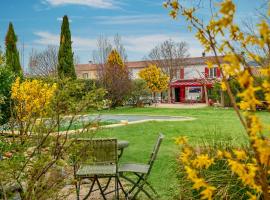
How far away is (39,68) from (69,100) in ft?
145

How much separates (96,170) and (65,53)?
25.8m

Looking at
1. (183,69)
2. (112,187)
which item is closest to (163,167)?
(112,187)

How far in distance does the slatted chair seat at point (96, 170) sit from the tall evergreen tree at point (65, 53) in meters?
24.7

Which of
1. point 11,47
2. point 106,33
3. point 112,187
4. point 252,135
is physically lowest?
point 112,187

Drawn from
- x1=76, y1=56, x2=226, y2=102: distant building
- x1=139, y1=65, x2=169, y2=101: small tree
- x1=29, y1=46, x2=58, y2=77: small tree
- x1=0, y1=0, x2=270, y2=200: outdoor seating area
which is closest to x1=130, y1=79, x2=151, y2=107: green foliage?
x1=0, y1=0, x2=270, y2=200: outdoor seating area

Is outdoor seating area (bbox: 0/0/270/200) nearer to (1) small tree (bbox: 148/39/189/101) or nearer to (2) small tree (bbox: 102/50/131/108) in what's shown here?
(2) small tree (bbox: 102/50/131/108)

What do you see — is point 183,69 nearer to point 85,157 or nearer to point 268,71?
point 85,157

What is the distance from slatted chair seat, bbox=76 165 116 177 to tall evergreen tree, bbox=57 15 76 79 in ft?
80.9

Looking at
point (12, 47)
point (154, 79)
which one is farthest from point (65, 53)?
point (154, 79)

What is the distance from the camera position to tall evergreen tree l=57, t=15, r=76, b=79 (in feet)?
103

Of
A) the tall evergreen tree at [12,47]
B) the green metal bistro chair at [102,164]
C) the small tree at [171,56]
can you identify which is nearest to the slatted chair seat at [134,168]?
the green metal bistro chair at [102,164]

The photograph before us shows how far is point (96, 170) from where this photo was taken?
6.49 meters

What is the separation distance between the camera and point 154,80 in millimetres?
43344

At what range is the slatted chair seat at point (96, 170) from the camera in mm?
6355
